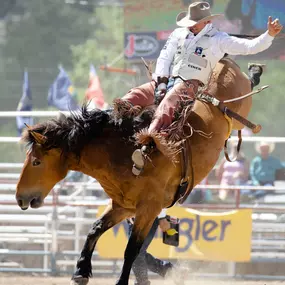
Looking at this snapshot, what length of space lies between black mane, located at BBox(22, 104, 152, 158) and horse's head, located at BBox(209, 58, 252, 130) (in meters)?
0.73

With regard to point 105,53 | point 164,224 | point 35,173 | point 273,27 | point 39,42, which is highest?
point 39,42

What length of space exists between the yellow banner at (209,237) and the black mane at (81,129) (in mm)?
3174

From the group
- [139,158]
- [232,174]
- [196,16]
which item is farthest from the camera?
[232,174]

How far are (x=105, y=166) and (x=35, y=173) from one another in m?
0.56

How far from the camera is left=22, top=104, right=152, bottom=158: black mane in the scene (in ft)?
21.4

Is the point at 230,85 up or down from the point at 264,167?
up

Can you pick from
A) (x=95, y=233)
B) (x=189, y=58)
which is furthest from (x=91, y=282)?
(x=189, y=58)

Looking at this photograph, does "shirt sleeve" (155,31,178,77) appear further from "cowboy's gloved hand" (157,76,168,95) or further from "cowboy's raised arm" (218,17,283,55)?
"cowboy's raised arm" (218,17,283,55)

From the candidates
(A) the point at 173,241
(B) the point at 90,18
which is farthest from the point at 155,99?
(B) the point at 90,18

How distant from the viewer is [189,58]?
6.95 m

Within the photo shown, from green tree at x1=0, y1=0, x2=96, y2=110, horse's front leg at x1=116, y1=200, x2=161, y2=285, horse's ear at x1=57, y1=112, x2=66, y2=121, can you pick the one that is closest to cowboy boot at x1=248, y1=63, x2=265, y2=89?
horse's front leg at x1=116, y1=200, x2=161, y2=285

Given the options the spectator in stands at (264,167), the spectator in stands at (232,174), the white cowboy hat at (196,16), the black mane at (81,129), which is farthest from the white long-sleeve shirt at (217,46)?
the spectator in stands at (264,167)

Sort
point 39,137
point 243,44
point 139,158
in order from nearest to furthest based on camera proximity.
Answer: point 139,158, point 39,137, point 243,44

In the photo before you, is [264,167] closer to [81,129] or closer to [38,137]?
[81,129]
